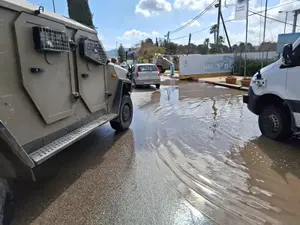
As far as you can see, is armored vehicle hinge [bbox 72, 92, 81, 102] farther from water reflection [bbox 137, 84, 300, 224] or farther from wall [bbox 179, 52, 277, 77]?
wall [bbox 179, 52, 277, 77]

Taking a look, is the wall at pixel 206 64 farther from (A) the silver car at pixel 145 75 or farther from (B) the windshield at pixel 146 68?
(A) the silver car at pixel 145 75

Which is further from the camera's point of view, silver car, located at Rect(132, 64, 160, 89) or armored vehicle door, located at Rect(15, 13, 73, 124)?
silver car, located at Rect(132, 64, 160, 89)

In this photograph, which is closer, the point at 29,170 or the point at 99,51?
the point at 29,170

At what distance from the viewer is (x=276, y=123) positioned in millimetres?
5145

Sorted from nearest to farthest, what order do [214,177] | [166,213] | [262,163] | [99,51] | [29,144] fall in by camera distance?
[166,213] < [29,144] < [214,177] < [262,163] < [99,51]

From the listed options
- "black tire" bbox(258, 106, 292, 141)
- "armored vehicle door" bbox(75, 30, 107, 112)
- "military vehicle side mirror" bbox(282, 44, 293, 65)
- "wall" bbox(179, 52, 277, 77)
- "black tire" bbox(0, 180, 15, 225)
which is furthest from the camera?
"wall" bbox(179, 52, 277, 77)

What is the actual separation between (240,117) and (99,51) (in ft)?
14.6

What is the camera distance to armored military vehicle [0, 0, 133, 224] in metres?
2.67

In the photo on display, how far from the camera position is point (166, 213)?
9.48ft

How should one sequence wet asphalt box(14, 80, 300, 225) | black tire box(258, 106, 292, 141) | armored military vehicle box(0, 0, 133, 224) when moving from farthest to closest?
black tire box(258, 106, 292, 141)
wet asphalt box(14, 80, 300, 225)
armored military vehicle box(0, 0, 133, 224)

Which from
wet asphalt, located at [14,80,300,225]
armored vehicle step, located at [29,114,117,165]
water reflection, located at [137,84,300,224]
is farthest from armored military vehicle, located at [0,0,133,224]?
water reflection, located at [137,84,300,224]

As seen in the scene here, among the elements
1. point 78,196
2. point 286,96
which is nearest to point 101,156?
point 78,196

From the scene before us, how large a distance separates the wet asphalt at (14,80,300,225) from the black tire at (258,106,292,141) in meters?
0.19

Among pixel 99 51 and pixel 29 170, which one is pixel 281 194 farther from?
pixel 99 51
